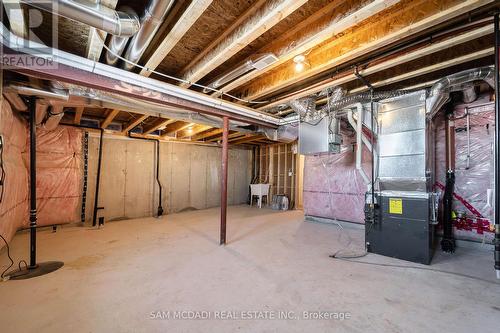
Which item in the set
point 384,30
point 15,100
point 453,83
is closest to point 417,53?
point 384,30

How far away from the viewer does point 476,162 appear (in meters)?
3.25

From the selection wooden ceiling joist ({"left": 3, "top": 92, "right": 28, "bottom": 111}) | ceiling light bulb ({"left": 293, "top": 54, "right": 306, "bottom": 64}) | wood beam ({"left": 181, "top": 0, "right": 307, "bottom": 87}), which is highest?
ceiling light bulb ({"left": 293, "top": 54, "right": 306, "bottom": 64})

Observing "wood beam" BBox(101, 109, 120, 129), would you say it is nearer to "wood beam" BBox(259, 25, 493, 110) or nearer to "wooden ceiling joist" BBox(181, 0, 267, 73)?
"wooden ceiling joist" BBox(181, 0, 267, 73)

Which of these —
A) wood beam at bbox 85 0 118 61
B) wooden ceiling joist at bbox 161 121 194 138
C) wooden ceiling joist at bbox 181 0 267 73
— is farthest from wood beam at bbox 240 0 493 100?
wooden ceiling joist at bbox 161 121 194 138

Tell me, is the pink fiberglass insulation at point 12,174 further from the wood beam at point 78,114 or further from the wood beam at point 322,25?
the wood beam at point 322,25

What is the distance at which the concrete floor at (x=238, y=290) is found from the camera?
5.18ft

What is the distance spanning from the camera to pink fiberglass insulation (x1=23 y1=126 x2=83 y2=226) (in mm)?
4148

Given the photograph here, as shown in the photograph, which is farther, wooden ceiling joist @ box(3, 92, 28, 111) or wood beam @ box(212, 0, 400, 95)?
wooden ceiling joist @ box(3, 92, 28, 111)

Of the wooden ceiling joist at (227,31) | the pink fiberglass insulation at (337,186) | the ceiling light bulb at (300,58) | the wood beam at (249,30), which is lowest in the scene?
the pink fiberglass insulation at (337,186)

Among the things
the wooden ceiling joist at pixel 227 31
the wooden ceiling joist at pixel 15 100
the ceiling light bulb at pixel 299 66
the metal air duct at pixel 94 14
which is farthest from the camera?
the wooden ceiling joist at pixel 15 100

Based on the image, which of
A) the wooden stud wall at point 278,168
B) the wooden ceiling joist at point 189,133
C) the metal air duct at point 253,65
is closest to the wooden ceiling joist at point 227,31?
the metal air duct at point 253,65
